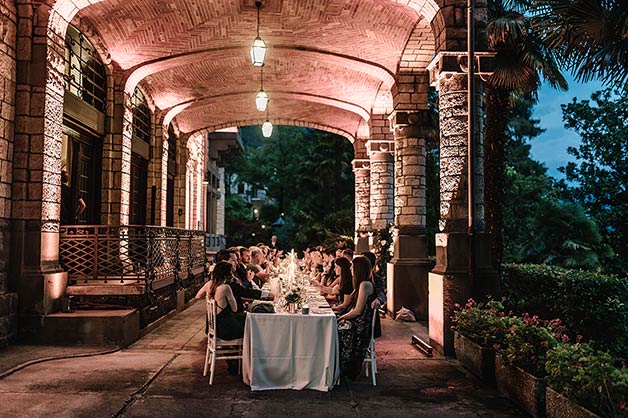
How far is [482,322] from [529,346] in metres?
1.45

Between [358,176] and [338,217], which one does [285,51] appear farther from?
[338,217]

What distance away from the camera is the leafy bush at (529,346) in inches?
211

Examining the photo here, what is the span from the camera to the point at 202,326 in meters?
10.8

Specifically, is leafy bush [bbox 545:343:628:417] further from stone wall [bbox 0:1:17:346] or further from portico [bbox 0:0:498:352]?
stone wall [bbox 0:1:17:346]

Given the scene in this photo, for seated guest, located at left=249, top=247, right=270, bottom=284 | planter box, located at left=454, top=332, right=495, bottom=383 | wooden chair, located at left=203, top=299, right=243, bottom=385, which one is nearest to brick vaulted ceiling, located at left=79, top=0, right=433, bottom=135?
seated guest, located at left=249, top=247, right=270, bottom=284

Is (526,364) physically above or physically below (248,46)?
below

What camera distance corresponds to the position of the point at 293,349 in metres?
6.11

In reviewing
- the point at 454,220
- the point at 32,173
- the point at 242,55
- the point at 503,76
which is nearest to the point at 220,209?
the point at 242,55

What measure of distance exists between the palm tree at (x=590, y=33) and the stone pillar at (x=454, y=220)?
62.6 inches

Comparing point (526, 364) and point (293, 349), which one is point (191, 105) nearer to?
point (293, 349)

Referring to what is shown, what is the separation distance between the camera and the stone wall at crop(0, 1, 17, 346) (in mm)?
7812

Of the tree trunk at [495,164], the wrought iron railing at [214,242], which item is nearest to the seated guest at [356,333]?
the tree trunk at [495,164]

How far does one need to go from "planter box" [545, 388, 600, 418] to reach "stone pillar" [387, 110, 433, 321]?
7.33 meters

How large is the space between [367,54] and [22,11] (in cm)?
716
